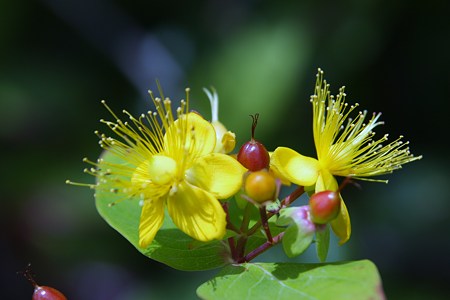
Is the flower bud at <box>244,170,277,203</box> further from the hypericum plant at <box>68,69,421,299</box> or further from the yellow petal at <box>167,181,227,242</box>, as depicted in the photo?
the yellow petal at <box>167,181,227,242</box>

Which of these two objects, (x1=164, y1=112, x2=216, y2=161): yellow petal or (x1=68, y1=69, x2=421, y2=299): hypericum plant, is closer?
(x1=68, y1=69, x2=421, y2=299): hypericum plant

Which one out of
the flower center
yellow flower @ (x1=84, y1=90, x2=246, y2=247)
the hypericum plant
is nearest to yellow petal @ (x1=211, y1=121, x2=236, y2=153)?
the hypericum plant

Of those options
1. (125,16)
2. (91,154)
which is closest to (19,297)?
(91,154)

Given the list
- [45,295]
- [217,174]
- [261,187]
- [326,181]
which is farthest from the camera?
[326,181]

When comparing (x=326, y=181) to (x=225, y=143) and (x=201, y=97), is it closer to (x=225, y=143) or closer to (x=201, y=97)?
(x=225, y=143)

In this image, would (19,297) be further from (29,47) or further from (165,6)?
(165,6)

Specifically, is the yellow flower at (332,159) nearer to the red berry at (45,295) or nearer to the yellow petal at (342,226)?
the yellow petal at (342,226)

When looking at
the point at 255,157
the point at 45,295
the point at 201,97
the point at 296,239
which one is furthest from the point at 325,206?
the point at 201,97
